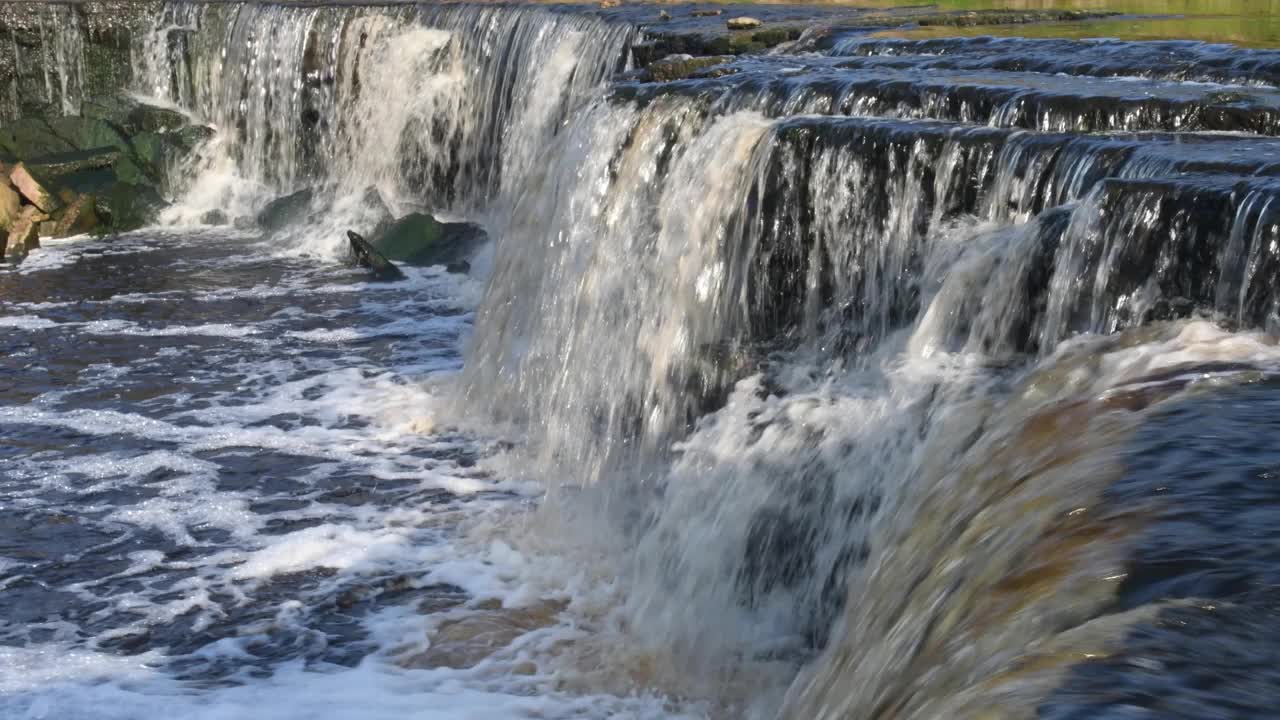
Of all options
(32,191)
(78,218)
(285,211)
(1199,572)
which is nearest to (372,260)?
(285,211)

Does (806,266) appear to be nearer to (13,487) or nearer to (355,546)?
(355,546)

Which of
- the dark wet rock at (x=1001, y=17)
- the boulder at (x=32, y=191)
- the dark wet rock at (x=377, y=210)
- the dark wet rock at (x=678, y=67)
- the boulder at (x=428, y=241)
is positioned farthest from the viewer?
the boulder at (x=32, y=191)

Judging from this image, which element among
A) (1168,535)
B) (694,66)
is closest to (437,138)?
(694,66)

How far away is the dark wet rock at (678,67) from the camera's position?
1091 centimetres

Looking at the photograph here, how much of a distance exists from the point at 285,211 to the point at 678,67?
25.6 feet

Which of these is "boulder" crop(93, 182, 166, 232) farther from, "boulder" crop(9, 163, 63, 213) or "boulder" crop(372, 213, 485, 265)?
"boulder" crop(372, 213, 485, 265)

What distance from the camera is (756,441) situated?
298 inches

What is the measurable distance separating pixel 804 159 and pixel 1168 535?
4.78 m

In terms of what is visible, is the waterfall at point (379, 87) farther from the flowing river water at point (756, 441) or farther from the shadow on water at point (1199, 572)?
the shadow on water at point (1199, 572)

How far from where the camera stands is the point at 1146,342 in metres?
5.59

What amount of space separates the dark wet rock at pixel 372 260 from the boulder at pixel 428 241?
29 cm

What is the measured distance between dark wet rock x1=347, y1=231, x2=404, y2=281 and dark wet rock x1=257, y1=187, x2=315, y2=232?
1.88 meters

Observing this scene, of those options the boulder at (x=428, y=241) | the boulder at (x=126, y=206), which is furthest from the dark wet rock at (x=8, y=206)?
the boulder at (x=428, y=241)

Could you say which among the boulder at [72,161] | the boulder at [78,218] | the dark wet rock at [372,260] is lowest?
the dark wet rock at [372,260]
